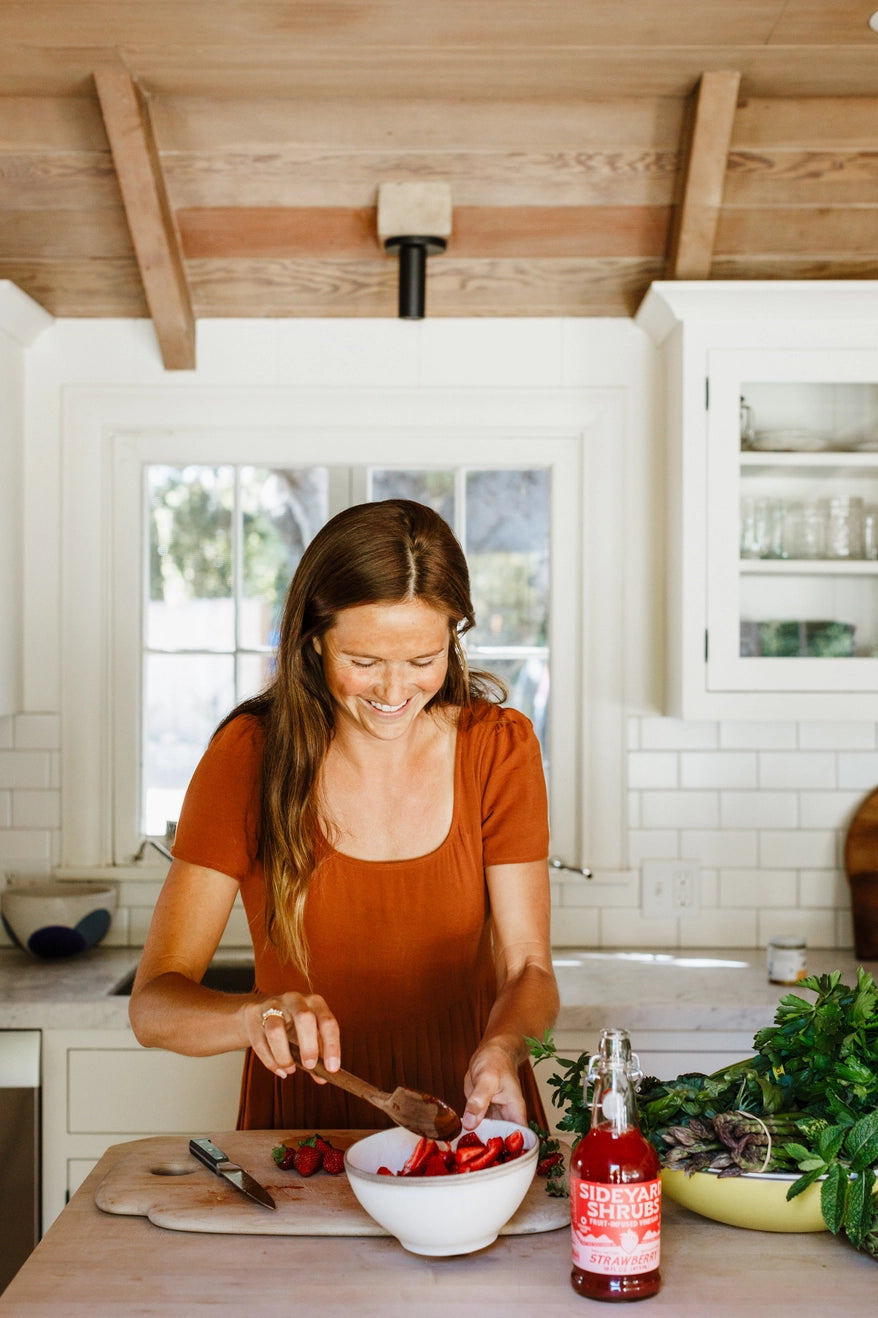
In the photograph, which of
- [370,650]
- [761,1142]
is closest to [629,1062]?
[761,1142]

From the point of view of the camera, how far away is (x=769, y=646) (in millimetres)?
2871

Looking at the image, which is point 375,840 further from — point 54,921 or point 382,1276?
point 54,921

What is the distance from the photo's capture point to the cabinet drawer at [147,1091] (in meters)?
2.63

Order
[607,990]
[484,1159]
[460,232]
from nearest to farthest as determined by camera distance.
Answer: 1. [484,1159]
2. [607,990]
3. [460,232]

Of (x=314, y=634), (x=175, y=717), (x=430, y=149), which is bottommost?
(x=175, y=717)

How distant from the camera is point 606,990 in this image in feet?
8.97

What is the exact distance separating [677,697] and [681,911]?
570mm

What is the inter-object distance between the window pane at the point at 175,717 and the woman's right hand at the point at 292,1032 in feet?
6.09

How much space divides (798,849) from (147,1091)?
163cm

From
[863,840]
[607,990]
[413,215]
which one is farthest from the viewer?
[863,840]

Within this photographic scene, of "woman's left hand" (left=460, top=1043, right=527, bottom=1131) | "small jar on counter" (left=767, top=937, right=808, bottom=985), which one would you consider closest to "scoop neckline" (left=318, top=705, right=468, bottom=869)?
"woman's left hand" (left=460, top=1043, right=527, bottom=1131)

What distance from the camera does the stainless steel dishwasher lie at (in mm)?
2607

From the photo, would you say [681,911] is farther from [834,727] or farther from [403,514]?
[403,514]

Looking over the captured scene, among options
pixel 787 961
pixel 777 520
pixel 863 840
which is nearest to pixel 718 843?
pixel 863 840
